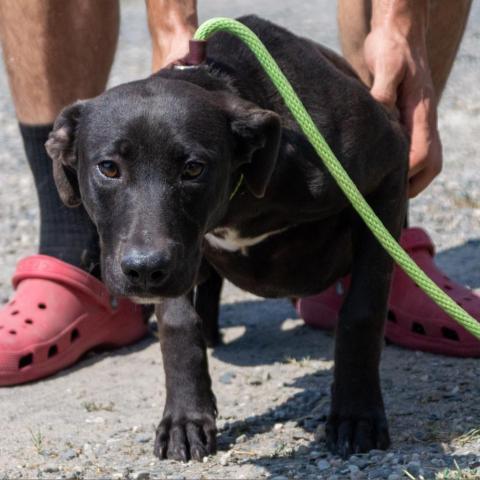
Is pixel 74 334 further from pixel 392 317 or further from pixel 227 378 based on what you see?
pixel 392 317

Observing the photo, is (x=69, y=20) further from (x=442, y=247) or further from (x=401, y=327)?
(x=442, y=247)

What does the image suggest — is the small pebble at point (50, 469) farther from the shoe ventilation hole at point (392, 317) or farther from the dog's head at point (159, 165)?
the shoe ventilation hole at point (392, 317)

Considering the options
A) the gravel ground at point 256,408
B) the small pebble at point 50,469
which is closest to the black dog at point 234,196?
the gravel ground at point 256,408

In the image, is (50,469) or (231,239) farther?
(231,239)

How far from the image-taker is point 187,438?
3406 mm

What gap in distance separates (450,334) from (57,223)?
137 centimetres

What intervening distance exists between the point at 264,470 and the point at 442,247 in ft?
7.51

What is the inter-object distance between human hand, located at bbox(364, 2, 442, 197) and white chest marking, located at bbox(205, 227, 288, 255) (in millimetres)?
564

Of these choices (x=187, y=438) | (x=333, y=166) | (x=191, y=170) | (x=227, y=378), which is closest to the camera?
(x=191, y=170)

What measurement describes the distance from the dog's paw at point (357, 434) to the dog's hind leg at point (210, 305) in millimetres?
1091

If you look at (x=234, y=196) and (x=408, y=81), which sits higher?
(x=408, y=81)

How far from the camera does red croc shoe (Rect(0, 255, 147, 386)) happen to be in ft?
13.6

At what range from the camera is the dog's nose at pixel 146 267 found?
2.85 metres

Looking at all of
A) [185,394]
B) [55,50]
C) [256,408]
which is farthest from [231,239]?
[55,50]
